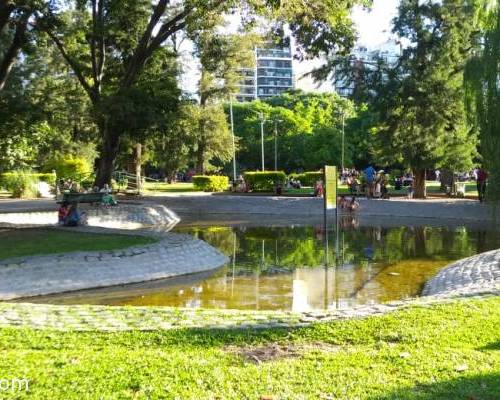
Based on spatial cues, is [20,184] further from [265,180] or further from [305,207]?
[305,207]

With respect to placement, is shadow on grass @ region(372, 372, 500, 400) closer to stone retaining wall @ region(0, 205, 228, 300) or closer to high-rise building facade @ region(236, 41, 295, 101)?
stone retaining wall @ region(0, 205, 228, 300)

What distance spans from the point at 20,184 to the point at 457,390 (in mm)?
36092

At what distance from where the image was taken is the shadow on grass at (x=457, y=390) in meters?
4.48

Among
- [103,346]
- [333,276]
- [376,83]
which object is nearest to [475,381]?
[103,346]

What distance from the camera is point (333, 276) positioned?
42.7ft

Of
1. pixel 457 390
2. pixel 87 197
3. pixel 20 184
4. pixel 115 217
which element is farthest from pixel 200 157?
pixel 457 390

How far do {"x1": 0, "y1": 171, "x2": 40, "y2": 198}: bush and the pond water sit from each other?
65.3 feet

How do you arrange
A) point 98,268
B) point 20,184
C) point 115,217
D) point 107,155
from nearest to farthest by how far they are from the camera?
point 98,268
point 115,217
point 107,155
point 20,184

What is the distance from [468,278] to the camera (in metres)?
11.2

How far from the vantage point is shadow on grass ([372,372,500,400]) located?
14.7 feet

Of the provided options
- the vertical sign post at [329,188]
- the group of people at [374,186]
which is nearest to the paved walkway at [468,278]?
the vertical sign post at [329,188]

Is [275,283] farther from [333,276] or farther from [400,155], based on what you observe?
[400,155]

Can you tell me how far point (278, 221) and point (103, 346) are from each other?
70.1ft

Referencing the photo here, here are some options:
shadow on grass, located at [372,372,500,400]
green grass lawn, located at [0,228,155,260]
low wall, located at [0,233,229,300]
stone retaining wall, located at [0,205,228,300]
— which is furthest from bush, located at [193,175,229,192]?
shadow on grass, located at [372,372,500,400]
